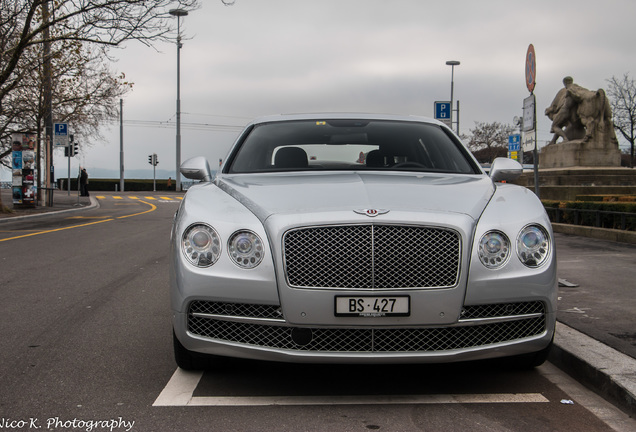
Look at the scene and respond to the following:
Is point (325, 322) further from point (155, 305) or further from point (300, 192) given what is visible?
point (155, 305)

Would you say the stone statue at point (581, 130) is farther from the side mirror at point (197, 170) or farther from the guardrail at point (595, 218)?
the side mirror at point (197, 170)

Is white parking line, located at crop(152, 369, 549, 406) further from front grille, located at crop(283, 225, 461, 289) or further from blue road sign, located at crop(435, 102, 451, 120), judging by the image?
blue road sign, located at crop(435, 102, 451, 120)

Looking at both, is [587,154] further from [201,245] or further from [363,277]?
[201,245]

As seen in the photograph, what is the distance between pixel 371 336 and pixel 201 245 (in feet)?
3.17

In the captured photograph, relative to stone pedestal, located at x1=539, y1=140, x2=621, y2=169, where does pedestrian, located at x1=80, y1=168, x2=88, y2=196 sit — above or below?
below

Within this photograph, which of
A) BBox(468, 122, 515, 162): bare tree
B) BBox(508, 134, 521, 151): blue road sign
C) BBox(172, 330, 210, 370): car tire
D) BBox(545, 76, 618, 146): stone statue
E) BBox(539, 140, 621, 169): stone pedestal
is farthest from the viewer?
BBox(468, 122, 515, 162): bare tree

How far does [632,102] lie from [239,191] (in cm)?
4840

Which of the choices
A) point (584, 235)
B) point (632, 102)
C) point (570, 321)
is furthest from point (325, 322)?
point (632, 102)

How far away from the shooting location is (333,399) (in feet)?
11.8

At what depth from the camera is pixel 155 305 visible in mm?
6320

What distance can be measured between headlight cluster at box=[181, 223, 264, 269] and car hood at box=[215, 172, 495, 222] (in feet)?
0.48

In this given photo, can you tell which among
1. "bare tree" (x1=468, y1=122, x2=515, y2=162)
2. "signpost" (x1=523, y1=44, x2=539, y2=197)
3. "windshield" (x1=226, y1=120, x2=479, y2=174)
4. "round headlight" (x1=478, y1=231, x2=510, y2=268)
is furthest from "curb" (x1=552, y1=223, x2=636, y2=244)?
"bare tree" (x1=468, y1=122, x2=515, y2=162)

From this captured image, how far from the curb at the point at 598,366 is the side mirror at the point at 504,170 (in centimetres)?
110

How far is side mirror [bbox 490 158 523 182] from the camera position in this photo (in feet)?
15.7
